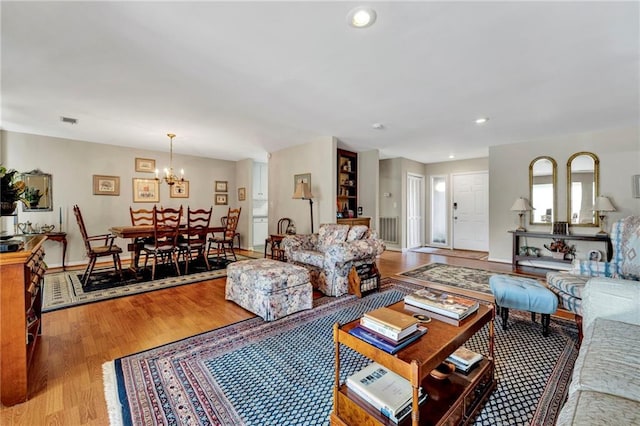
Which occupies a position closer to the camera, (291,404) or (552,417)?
(552,417)

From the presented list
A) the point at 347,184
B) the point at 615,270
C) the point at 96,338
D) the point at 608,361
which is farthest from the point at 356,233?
the point at 96,338

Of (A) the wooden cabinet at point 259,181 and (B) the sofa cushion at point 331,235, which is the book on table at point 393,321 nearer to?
(B) the sofa cushion at point 331,235

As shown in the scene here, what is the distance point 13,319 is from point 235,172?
6097 mm

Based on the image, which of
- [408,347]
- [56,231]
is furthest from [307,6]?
[56,231]

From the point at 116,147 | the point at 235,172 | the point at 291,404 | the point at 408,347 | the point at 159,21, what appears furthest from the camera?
the point at 235,172

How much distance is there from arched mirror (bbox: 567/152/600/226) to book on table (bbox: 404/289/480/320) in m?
4.48

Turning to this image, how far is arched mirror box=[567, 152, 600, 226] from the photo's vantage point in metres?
4.50

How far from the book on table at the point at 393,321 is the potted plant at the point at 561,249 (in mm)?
4880

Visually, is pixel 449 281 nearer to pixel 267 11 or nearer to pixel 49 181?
pixel 267 11

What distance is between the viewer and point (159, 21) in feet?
5.91

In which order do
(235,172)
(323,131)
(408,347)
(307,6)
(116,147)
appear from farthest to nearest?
1. (235,172)
2. (116,147)
3. (323,131)
4. (307,6)
5. (408,347)

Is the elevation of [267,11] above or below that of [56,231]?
above

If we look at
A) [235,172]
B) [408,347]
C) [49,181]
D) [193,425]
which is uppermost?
[235,172]

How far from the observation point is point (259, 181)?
741 centimetres
